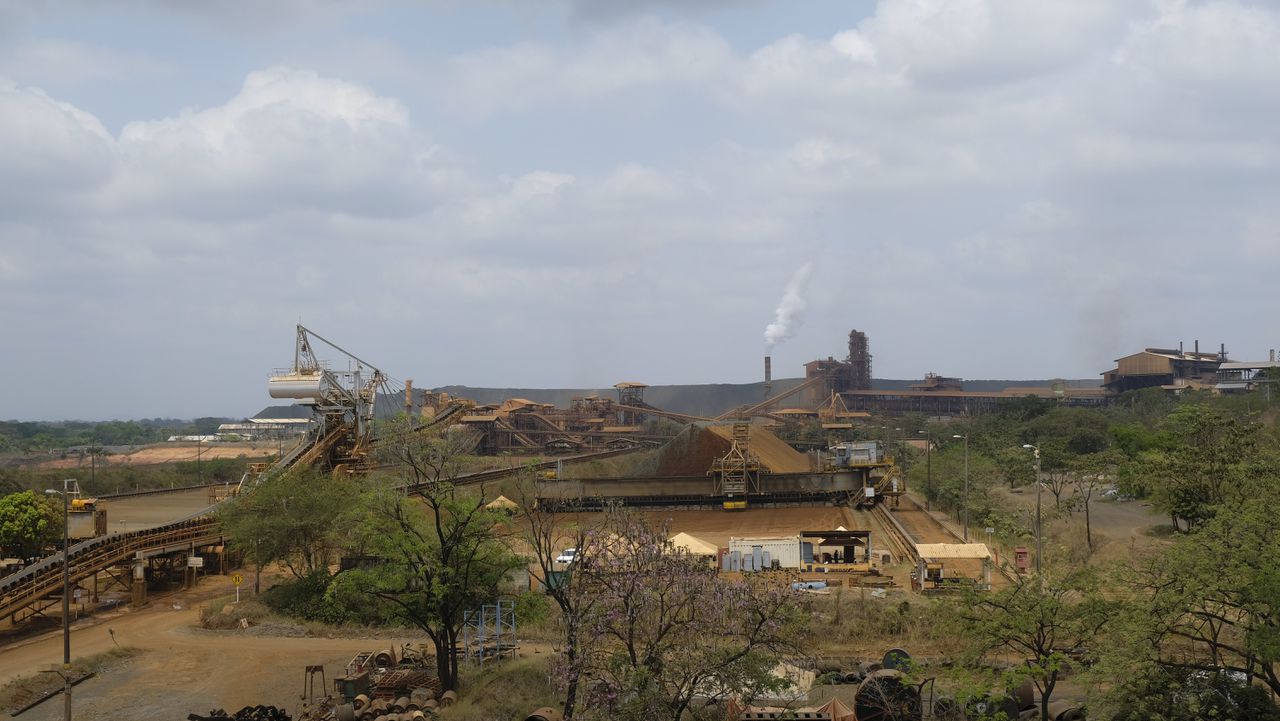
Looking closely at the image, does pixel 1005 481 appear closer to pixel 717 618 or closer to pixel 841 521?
pixel 841 521

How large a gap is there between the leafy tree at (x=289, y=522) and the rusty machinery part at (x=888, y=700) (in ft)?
68.5

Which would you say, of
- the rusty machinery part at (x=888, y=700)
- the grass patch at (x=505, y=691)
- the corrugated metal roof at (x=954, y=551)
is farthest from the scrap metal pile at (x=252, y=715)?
the corrugated metal roof at (x=954, y=551)

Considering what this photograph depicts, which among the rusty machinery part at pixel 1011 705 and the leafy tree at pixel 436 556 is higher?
the leafy tree at pixel 436 556

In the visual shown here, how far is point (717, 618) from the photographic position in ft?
60.2

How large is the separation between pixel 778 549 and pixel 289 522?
18273mm

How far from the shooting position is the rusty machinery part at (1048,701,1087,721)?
2130 centimetres

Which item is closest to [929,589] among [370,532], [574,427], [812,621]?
[812,621]

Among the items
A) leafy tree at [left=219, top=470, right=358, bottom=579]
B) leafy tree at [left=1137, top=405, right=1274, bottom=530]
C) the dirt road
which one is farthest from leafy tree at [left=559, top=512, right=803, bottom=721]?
leafy tree at [left=1137, top=405, right=1274, bottom=530]

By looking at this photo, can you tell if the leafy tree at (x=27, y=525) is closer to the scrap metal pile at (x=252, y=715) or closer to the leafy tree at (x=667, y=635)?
the scrap metal pile at (x=252, y=715)

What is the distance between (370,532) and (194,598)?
16884mm

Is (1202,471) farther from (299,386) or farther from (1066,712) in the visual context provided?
(299,386)

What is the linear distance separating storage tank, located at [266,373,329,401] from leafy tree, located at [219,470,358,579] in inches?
757

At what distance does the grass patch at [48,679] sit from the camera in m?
25.4

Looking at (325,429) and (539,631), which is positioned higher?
(325,429)
